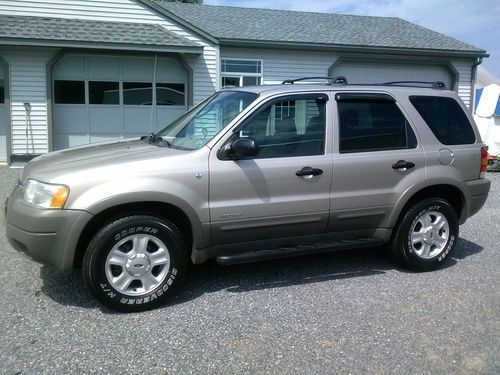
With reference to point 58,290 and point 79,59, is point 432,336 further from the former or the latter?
point 79,59

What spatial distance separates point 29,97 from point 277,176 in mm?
10554

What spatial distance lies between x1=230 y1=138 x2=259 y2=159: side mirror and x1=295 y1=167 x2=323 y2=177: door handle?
1.65 ft

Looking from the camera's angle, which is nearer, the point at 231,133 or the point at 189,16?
the point at 231,133

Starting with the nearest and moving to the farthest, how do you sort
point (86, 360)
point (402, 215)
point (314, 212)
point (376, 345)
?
point (86, 360) → point (376, 345) → point (314, 212) → point (402, 215)

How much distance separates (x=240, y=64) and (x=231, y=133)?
10680 mm

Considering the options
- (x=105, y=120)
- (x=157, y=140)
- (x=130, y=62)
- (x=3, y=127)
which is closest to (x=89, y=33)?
(x=130, y=62)

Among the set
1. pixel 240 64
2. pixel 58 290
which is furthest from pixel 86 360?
pixel 240 64

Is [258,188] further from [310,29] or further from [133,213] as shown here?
[310,29]

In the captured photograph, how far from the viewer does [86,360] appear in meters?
3.08

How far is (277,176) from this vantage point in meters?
4.06

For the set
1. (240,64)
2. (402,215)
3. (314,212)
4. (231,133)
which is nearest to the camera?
(231,133)

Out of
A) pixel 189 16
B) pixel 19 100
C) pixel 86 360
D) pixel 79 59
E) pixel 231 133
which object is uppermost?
pixel 189 16

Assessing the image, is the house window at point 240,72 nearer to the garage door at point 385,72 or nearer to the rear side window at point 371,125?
the garage door at point 385,72

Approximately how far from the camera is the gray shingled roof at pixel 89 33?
11438 millimetres
